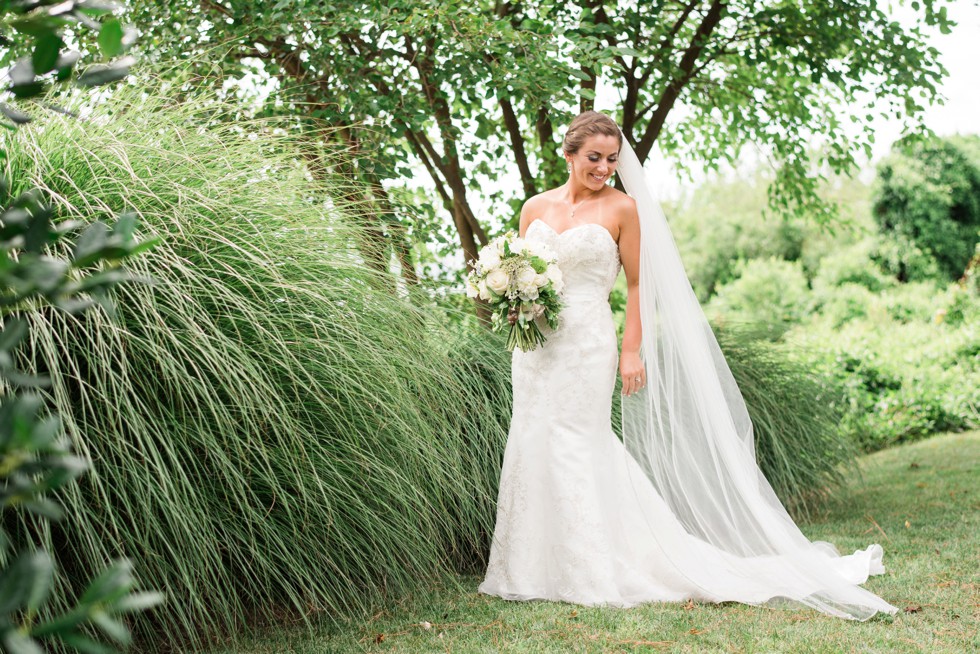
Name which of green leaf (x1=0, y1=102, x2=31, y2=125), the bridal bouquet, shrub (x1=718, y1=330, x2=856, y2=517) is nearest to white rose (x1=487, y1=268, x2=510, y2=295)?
the bridal bouquet

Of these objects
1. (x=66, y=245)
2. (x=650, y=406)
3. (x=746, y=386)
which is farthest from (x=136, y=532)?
(x=746, y=386)

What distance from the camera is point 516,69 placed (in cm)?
547

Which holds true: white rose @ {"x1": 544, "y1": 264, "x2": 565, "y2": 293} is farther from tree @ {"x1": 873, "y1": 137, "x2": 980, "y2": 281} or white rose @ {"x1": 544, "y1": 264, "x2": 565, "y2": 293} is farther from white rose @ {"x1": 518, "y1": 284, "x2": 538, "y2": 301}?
tree @ {"x1": 873, "y1": 137, "x2": 980, "y2": 281}

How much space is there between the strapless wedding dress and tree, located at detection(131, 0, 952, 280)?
3.44 ft

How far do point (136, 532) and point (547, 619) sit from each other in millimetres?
1614

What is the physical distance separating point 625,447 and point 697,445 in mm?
335

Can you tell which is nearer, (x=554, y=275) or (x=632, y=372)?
(x=554, y=275)

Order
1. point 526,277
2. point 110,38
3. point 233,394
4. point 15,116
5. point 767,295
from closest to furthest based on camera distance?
point 110,38 < point 15,116 < point 233,394 < point 526,277 < point 767,295

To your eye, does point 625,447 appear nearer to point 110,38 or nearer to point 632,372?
point 632,372

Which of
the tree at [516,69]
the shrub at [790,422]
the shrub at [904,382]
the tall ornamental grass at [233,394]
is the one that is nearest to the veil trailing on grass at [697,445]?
the tall ornamental grass at [233,394]

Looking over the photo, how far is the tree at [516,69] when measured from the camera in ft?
18.0

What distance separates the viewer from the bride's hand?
4219 mm

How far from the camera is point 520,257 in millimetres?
4117

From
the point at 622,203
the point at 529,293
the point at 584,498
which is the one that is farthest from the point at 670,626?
the point at 622,203
